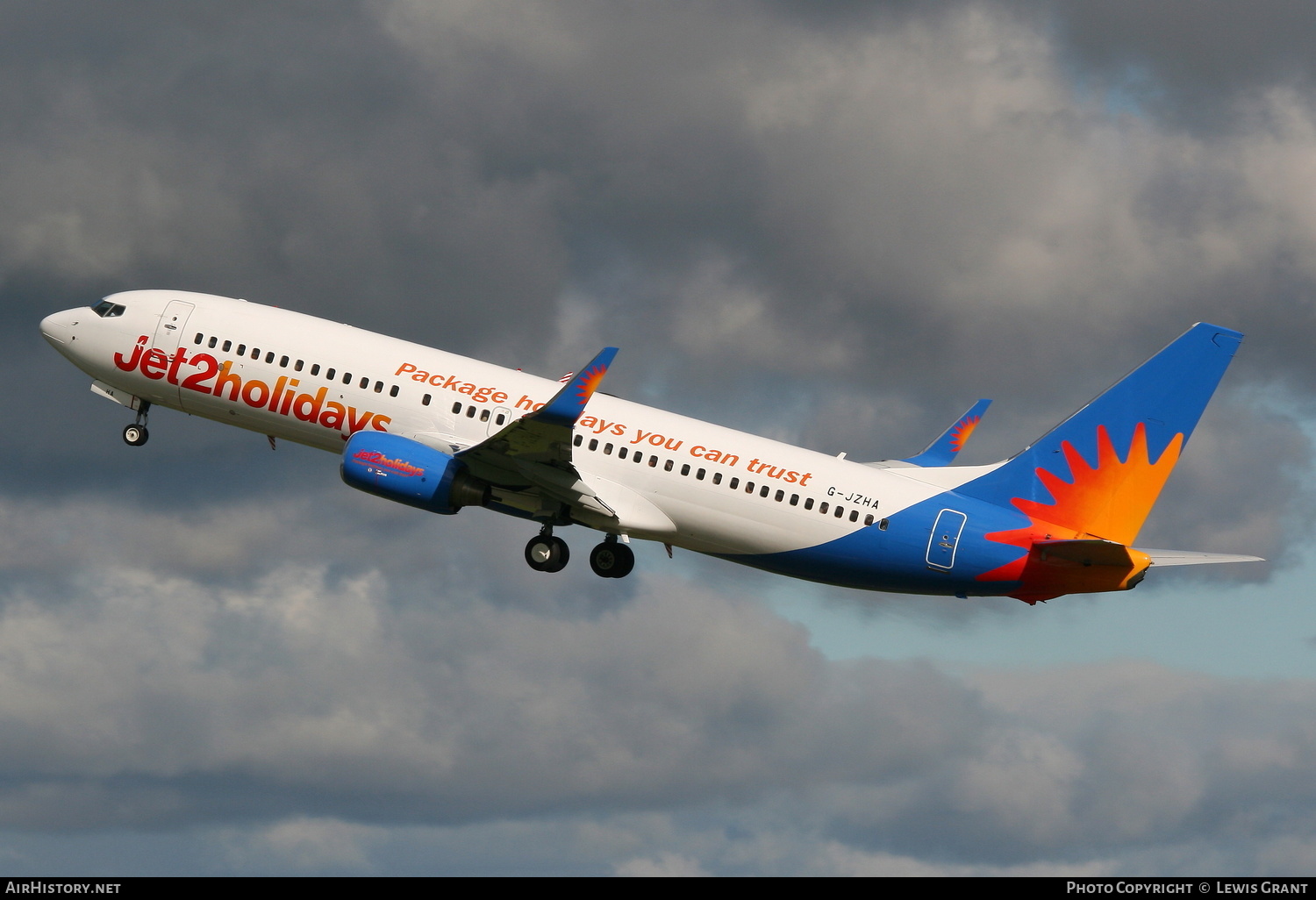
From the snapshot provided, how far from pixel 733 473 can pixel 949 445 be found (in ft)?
52.7

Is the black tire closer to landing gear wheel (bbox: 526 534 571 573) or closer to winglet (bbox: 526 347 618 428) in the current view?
landing gear wheel (bbox: 526 534 571 573)

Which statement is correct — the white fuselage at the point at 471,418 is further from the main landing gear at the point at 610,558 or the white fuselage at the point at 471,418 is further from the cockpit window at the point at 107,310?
the main landing gear at the point at 610,558

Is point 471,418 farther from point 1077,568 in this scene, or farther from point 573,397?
point 1077,568

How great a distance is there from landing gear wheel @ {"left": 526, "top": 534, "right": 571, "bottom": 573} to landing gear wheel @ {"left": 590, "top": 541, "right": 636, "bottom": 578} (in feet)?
8.12

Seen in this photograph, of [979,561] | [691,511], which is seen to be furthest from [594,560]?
[979,561]

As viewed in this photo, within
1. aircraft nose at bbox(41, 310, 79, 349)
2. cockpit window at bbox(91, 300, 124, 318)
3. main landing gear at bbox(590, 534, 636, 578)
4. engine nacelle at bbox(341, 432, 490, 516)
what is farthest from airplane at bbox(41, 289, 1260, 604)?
aircraft nose at bbox(41, 310, 79, 349)

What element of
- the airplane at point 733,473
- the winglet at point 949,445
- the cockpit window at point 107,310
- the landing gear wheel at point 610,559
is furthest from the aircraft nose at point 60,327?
the winglet at point 949,445

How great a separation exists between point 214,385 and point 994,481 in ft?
96.0

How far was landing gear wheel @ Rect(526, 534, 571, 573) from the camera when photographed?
53125mm

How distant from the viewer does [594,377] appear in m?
46.7

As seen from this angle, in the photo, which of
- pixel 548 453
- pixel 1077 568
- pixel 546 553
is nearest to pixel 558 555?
pixel 546 553

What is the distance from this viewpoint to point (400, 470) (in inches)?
1940

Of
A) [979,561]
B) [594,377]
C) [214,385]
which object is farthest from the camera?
[214,385]

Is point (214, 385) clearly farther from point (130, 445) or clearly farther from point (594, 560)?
point (594, 560)
